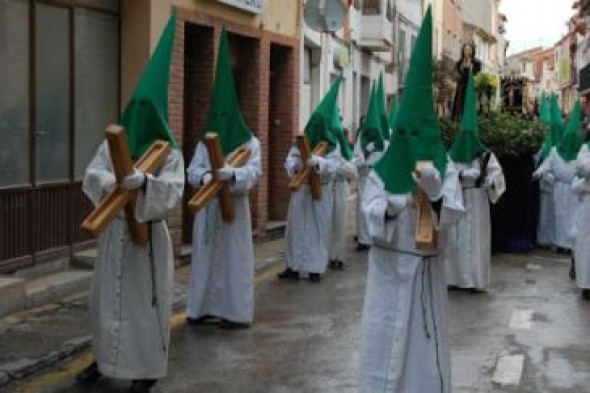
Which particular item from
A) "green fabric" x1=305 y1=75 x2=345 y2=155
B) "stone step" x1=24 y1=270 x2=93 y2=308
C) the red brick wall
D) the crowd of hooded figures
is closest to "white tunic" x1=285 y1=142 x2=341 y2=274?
"green fabric" x1=305 y1=75 x2=345 y2=155

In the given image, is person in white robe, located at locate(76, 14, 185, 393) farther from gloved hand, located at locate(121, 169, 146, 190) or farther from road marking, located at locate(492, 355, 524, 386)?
road marking, located at locate(492, 355, 524, 386)

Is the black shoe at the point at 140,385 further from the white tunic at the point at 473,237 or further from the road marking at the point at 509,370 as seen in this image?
the white tunic at the point at 473,237

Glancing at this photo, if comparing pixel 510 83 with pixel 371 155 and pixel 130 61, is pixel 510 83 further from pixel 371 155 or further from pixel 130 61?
pixel 130 61

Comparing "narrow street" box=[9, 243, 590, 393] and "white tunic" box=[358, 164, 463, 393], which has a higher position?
"white tunic" box=[358, 164, 463, 393]

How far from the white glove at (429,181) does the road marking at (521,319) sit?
12.9 feet

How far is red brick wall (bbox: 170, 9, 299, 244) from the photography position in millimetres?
12641

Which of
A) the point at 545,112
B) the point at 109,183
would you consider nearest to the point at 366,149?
the point at 545,112

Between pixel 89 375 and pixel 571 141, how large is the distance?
10174 millimetres

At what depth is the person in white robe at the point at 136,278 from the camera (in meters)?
6.95

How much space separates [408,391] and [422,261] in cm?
77

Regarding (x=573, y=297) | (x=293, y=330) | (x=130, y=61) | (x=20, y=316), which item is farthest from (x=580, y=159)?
(x=20, y=316)

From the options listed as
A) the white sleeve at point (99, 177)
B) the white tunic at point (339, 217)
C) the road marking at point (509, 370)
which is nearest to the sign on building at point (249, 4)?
the white tunic at point (339, 217)

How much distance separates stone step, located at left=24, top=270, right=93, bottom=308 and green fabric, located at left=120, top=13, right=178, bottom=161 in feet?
9.38

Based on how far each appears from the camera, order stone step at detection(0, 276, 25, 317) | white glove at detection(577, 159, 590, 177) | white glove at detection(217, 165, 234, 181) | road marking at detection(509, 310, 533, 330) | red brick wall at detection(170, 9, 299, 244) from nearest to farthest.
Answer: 1. white glove at detection(217, 165, 234, 181)
2. stone step at detection(0, 276, 25, 317)
3. road marking at detection(509, 310, 533, 330)
4. white glove at detection(577, 159, 590, 177)
5. red brick wall at detection(170, 9, 299, 244)
